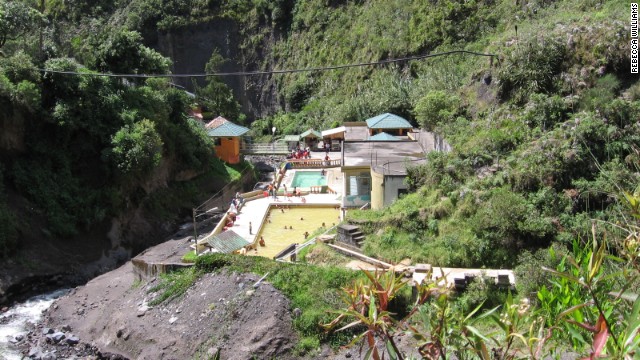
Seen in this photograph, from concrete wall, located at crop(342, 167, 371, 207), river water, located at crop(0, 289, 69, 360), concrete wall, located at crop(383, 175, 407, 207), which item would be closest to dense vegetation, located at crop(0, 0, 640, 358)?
concrete wall, located at crop(383, 175, 407, 207)

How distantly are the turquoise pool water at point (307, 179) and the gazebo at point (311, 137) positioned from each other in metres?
6.87

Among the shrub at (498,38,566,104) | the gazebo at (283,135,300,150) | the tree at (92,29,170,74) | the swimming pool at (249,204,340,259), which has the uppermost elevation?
the tree at (92,29,170,74)

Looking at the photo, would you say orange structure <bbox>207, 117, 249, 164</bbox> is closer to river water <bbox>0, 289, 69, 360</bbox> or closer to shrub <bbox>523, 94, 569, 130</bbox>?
river water <bbox>0, 289, 69, 360</bbox>

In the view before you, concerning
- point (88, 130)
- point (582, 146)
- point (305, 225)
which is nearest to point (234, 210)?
point (305, 225)

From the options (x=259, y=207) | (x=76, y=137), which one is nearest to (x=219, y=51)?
(x=259, y=207)

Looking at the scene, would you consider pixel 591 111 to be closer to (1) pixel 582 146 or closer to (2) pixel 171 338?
(1) pixel 582 146

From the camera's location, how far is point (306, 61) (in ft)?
182

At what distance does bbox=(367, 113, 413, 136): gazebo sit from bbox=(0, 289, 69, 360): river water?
61.0 feet

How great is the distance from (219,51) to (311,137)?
77.1 ft

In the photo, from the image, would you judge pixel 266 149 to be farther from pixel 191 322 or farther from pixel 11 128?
pixel 191 322

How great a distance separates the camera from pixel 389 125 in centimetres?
3278

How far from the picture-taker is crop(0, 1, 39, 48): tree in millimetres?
26359

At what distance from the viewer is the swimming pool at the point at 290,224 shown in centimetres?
2258

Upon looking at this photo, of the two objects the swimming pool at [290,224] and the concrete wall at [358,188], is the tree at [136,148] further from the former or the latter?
the concrete wall at [358,188]
